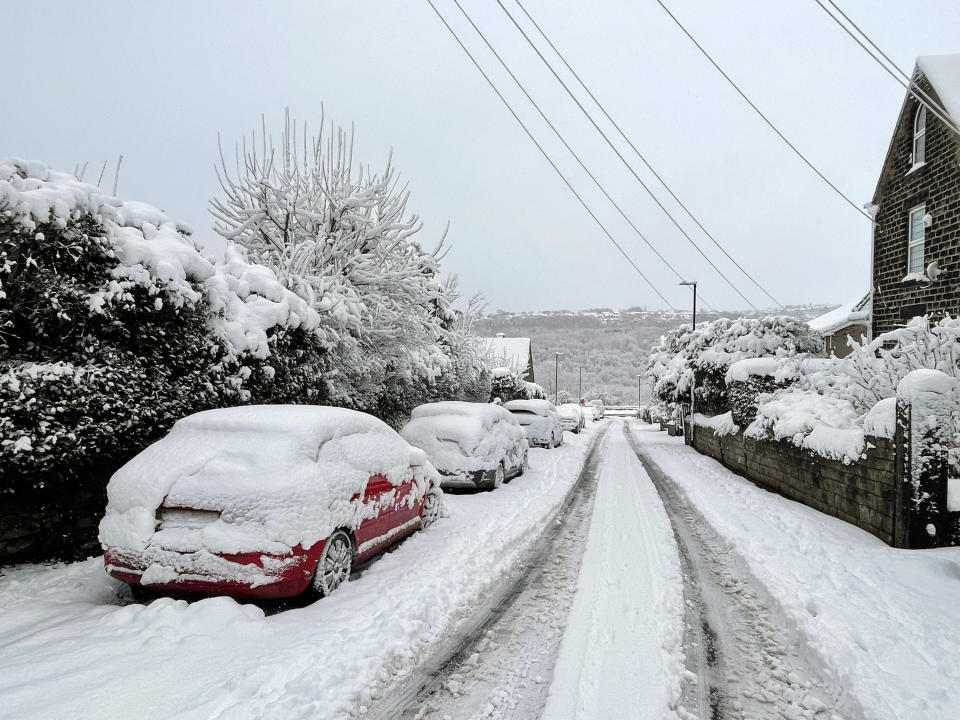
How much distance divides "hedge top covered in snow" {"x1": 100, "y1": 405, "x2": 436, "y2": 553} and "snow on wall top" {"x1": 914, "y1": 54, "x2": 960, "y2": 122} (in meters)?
15.2

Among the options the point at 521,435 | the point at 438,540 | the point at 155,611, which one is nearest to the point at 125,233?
the point at 155,611

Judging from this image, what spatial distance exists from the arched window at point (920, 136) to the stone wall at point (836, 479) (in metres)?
8.88

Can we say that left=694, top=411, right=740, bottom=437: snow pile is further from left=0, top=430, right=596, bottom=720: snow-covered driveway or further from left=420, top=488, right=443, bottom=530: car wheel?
left=0, top=430, right=596, bottom=720: snow-covered driveway

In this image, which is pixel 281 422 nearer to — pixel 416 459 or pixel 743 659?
pixel 416 459

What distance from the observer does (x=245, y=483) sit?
4.43 meters

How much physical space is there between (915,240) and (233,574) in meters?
17.7

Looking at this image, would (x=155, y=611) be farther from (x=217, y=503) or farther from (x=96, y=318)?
(x=96, y=318)

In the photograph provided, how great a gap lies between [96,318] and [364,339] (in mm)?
6950

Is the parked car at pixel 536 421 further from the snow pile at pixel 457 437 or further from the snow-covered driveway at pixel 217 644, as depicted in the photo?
the snow-covered driveway at pixel 217 644

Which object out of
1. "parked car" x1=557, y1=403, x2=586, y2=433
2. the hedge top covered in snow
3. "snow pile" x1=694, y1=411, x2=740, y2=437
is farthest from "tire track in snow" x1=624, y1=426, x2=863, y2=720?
"parked car" x1=557, y1=403, x2=586, y2=433

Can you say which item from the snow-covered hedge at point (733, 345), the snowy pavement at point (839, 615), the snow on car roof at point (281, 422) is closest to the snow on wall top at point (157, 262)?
the snow on car roof at point (281, 422)

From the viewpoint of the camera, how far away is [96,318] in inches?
217

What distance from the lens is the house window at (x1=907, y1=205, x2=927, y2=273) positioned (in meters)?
14.8

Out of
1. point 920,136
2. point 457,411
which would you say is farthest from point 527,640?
point 920,136
